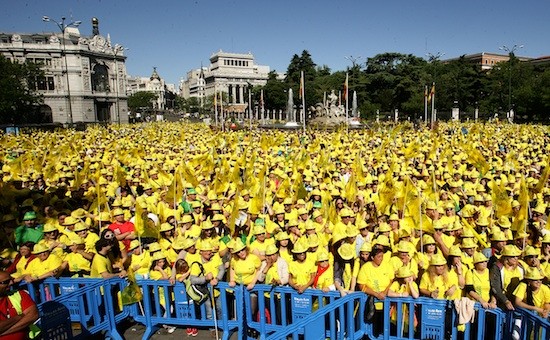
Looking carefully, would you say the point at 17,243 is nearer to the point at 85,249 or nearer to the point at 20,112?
the point at 85,249

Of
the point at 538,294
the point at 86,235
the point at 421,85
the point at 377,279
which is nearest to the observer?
the point at 538,294

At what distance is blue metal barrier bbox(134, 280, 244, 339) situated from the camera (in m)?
5.53

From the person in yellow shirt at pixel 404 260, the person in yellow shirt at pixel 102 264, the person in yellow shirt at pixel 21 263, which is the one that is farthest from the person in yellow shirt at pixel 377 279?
the person in yellow shirt at pixel 21 263

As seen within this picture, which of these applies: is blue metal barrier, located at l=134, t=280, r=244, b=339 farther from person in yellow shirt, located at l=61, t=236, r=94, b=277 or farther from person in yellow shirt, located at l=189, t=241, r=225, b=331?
person in yellow shirt, located at l=61, t=236, r=94, b=277

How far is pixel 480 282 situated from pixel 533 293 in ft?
1.73

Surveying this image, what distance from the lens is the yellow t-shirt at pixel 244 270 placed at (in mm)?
5508

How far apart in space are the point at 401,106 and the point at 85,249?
66892 mm

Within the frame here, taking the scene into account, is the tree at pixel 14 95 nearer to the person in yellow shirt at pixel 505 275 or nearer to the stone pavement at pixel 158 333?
the stone pavement at pixel 158 333

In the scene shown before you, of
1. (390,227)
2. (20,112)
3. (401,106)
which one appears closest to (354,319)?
(390,227)

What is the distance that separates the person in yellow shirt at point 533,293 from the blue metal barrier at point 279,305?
1974 millimetres

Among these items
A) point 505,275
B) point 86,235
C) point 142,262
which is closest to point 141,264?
point 142,262

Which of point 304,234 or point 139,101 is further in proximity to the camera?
point 139,101

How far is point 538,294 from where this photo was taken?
4637 mm

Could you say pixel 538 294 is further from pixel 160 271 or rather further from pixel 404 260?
pixel 160 271
